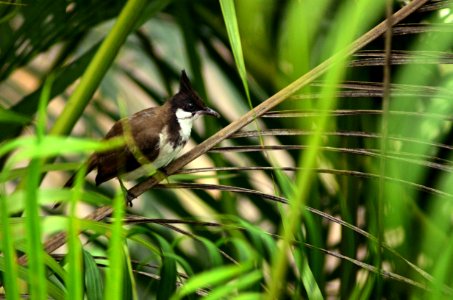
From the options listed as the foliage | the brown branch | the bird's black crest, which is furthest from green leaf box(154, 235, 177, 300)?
the bird's black crest

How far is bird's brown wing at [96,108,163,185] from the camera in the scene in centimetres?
159

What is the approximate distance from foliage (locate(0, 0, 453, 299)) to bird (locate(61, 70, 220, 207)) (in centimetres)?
5

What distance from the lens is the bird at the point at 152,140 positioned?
1.57 meters

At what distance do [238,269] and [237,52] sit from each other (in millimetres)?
247

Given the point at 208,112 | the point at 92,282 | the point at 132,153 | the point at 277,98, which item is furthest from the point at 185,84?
the point at 92,282

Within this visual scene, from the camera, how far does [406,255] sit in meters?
1.21

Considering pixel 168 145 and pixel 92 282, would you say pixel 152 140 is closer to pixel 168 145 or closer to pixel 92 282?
pixel 168 145

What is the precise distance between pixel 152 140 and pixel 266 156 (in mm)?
337

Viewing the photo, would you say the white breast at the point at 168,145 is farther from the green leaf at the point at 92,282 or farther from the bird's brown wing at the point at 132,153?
the green leaf at the point at 92,282

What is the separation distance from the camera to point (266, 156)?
133cm


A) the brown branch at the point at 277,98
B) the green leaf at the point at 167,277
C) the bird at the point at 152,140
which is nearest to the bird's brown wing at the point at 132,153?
the bird at the point at 152,140

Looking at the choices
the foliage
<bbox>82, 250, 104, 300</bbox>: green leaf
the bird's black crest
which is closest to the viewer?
the foliage

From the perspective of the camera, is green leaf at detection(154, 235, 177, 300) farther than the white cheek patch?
No

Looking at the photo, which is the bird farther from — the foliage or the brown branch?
the brown branch
